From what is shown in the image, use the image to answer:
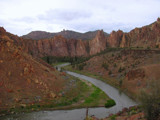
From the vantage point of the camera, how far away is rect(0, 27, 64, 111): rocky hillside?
23.7 m

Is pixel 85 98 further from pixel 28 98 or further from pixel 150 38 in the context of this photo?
pixel 150 38

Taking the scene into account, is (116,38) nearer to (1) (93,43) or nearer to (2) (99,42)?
(2) (99,42)

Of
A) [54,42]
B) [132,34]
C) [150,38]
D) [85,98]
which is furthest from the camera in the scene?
[54,42]

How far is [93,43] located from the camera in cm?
13150

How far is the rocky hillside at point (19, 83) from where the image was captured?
2373 cm

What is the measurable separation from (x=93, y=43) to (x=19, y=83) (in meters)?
109

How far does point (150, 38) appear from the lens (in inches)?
3120

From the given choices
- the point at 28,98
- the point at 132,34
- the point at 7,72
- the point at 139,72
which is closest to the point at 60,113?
the point at 28,98

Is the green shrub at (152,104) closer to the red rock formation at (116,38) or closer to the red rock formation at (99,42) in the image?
the red rock formation at (116,38)

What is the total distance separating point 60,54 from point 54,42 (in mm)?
12582

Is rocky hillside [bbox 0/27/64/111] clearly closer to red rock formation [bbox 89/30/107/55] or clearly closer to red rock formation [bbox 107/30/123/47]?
red rock formation [bbox 107/30/123/47]

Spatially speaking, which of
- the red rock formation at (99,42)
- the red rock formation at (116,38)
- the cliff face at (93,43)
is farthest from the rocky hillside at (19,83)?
the red rock formation at (99,42)

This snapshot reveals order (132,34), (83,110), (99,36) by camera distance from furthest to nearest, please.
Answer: (99,36), (132,34), (83,110)

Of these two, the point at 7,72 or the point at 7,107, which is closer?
the point at 7,107
